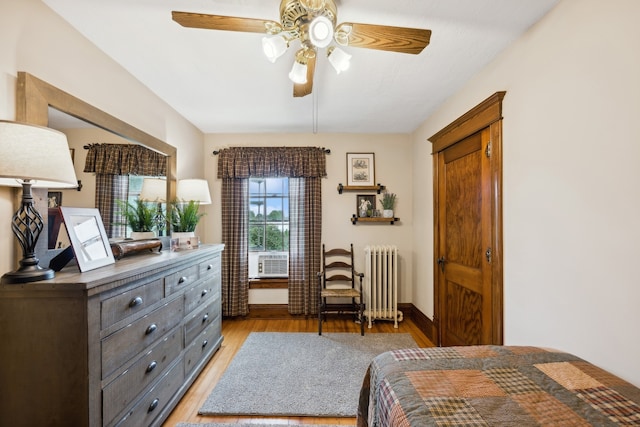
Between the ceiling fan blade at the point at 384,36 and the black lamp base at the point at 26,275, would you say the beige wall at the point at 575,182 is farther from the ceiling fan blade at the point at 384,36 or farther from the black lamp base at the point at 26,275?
the black lamp base at the point at 26,275

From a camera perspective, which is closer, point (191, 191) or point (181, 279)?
point (181, 279)

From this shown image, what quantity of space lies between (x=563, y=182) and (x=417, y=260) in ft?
6.92

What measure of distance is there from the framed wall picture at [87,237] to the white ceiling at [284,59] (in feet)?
3.69

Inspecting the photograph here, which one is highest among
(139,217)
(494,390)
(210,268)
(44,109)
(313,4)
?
(313,4)

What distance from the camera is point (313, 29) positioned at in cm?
110

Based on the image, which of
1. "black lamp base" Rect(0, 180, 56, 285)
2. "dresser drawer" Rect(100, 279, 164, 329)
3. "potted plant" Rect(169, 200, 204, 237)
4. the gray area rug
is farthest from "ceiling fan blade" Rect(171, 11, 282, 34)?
the gray area rug

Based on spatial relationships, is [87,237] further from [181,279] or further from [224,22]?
[224,22]

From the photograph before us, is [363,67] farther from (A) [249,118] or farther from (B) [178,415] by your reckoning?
(B) [178,415]

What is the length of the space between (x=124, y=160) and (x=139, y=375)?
1492 millimetres

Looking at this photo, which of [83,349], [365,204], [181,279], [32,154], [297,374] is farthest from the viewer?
[365,204]

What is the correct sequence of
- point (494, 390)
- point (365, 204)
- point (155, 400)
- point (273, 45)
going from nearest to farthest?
point (494, 390), point (273, 45), point (155, 400), point (365, 204)

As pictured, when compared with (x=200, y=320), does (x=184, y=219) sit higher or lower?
higher

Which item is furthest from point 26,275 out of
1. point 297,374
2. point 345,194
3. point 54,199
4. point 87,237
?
point 345,194

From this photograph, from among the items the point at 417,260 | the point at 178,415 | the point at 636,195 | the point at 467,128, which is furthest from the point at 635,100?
the point at 178,415
